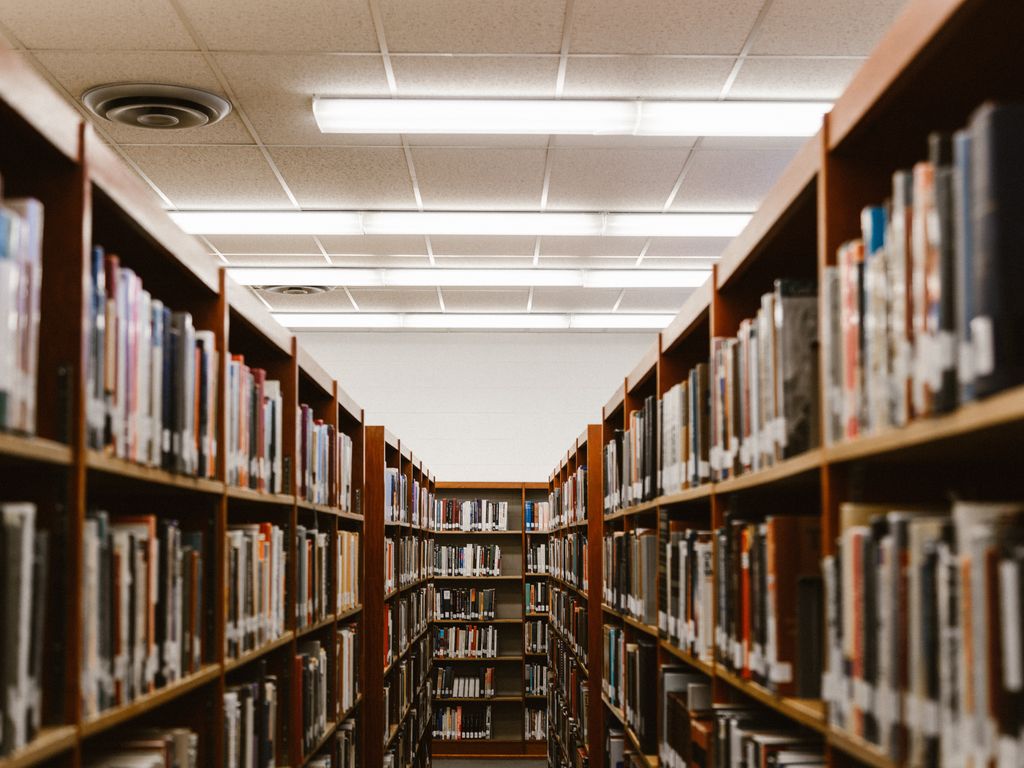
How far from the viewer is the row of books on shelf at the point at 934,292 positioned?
106cm

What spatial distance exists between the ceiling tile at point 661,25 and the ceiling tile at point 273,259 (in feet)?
11.7

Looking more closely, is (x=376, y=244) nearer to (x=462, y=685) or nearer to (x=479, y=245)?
(x=479, y=245)

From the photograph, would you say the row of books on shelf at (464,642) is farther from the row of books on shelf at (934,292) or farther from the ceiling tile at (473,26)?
the row of books on shelf at (934,292)

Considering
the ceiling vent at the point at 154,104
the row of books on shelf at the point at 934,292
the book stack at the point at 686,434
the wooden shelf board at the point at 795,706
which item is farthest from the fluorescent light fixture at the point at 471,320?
the row of books on shelf at the point at 934,292

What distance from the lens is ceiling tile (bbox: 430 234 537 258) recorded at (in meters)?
6.90

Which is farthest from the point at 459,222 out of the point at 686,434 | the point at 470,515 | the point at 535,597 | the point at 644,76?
the point at 535,597

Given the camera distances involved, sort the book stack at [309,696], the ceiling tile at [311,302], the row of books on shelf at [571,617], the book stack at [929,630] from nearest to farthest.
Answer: the book stack at [929,630], the book stack at [309,696], the row of books on shelf at [571,617], the ceiling tile at [311,302]

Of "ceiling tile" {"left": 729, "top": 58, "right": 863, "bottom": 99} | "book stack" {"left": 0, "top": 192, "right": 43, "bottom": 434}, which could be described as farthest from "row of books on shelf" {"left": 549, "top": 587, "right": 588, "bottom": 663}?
"book stack" {"left": 0, "top": 192, "right": 43, "bottom": 434}

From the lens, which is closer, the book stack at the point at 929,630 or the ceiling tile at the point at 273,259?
the book stack at the point at 929,630

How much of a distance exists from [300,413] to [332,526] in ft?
2.66

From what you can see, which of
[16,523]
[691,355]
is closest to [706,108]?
[691,355]

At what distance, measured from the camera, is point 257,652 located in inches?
105

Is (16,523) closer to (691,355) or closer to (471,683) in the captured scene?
(691,355)

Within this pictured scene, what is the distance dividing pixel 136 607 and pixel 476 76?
3.19 metres
